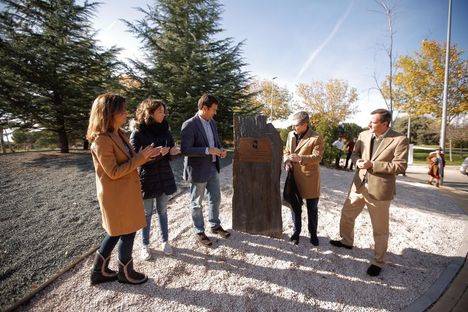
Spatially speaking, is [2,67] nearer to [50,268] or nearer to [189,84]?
[189,84]

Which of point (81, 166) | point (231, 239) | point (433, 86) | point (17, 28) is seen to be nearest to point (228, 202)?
point (231, 239)

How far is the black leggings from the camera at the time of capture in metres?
2.49

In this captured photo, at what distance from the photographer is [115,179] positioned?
229cm

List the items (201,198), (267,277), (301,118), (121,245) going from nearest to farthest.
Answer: (121,245) < (267,277) < (301,118) < (201,198)

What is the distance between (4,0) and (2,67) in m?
2.59

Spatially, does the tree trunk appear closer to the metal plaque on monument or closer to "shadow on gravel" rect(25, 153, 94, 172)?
"shadow on gravel" rect(25, 153, 94, 172)

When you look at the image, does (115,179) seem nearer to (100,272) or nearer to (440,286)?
(100,272)

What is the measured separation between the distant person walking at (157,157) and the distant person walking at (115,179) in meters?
0.36

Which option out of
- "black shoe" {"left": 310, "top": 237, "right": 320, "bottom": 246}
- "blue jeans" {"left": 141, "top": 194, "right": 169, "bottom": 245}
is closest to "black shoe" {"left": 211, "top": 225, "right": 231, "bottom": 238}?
"blue jeans" {"left": 141, "top": 194, "right": 169, "bottom": 245}

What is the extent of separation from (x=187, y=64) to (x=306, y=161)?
330 inches

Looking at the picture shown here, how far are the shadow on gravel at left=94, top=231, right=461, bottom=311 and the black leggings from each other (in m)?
0.38

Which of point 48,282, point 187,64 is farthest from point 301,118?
point 187,64

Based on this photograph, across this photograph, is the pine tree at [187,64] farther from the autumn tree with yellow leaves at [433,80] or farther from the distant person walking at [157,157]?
the autumn tree with yellow leaves at [433,80]

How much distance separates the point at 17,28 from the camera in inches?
353
